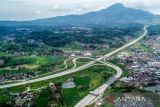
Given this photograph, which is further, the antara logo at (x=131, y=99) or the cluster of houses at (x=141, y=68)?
the cluster of houses at (x=141, y=68)

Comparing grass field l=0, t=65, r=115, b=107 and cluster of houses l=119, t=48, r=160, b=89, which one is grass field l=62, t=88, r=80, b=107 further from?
cluster of houses l=119, t=48, r=160, b=89

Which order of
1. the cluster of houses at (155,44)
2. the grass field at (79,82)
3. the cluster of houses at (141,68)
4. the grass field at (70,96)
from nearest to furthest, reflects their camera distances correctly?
the grass field at (70,96) < the grass field at (79,82) < the cluster of houses at (141,68) < the cluster of houses at (155,44)

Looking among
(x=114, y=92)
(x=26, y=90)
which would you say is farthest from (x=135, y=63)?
(x=26, y=90)

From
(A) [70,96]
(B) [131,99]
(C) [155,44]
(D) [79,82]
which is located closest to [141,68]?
(D) [79,82]

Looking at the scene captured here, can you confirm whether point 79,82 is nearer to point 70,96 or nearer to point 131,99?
point 70,96

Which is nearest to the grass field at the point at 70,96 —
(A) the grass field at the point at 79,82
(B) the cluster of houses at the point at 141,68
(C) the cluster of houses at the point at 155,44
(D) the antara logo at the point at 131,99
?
(A) the grass field at the point at 79,82

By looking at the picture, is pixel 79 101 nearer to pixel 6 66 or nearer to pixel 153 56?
pixel 6 66

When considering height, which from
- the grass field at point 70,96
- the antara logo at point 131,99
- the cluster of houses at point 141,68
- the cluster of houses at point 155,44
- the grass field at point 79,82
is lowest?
the cluster of houses at point 155,44

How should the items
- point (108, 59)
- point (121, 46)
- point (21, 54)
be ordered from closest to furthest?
point (108, 59)
point (21, 54)
point (121, 46)

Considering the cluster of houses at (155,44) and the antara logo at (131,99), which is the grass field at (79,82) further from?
the cluster of houses at (155,44)

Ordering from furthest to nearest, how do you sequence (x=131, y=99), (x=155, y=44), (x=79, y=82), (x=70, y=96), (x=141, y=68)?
(x=155, y=44) < (x=141, y=68) < (x=79, y=82) < (x=70, y=96) < (x=131, y=99)

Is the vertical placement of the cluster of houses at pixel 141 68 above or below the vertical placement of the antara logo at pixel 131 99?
below
